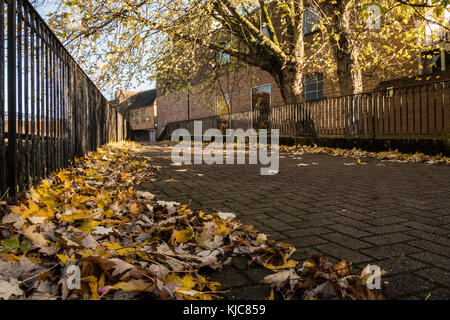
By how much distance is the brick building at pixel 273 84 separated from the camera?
40.6 feet

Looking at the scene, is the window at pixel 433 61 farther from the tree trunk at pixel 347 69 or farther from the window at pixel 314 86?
the window at pixel 314 86

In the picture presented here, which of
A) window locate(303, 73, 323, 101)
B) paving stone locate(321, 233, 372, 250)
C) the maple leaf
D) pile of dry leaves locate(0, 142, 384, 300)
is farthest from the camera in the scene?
window locate(303, 73, 323, 101)

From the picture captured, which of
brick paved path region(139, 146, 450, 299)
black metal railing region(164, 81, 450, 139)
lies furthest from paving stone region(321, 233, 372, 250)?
black metal railing region(164, 81, 450, 139)

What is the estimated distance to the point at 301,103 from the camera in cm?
1251

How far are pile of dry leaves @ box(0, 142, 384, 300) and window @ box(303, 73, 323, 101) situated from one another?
15191mm

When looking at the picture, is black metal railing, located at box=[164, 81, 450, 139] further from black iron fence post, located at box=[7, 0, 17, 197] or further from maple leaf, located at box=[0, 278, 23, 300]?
maple leaf, located at box=[0, 278, 23, 300]

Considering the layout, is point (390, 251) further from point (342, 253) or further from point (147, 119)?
point (147, 119)

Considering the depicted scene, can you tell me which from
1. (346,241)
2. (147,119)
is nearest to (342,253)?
(346,241)

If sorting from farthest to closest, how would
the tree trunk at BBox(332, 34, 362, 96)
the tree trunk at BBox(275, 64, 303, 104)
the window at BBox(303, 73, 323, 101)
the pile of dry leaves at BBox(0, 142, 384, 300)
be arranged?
the window at BBox(303, 73, 323, 101) → the tree trunk at BBox(275, 64, 303, 104) → the tree trunk at BBox(332, 34, 362, 96) → the pile of dry leaves at BBox(0, 142, 384, 300)

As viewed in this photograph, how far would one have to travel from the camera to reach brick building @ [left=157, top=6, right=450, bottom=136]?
40.6ft

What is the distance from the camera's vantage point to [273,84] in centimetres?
1933

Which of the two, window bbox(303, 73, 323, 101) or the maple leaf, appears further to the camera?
window bbox(303, 73, 323, 101)

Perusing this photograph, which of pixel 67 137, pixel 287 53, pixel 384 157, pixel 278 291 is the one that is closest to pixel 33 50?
pixel 67 137

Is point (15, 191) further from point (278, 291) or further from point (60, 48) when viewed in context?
point (60, 48)
